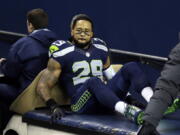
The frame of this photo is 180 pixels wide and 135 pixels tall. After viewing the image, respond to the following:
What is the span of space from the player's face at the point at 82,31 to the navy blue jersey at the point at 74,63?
63mm

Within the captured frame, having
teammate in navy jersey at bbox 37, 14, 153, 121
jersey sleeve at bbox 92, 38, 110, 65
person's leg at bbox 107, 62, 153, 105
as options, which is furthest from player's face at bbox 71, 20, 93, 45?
person's leg at bbox 107, 62, 153, 105

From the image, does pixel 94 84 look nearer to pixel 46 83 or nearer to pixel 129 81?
pixel 129 81

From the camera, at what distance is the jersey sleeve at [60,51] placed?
3.72 metres

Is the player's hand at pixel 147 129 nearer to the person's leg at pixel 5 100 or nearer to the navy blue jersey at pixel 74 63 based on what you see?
the navy blue jersey at pixel 74 63

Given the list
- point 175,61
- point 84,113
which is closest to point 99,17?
point 84,113

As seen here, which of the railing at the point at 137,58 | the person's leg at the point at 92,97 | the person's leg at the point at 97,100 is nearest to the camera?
the person's leg at the point at 97,100

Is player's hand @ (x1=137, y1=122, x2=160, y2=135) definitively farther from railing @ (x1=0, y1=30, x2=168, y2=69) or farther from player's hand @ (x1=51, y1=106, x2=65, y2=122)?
railing @ (x1=0, y1=30, x2=168, y2=69)

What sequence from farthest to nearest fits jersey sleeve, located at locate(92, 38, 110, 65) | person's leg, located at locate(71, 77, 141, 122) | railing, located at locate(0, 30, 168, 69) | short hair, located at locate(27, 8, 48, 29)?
railing, located at locate(0, 30, 168, 69), short hair, located at locate(27, 8, 48, 29), jersey sleeve, located at locate(92, 38, 110, 65), person's leg, located at locate(71, 77, 141, 122)

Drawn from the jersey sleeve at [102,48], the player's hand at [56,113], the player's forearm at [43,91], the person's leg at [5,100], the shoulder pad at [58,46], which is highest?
the shoulder pad at [58,46]

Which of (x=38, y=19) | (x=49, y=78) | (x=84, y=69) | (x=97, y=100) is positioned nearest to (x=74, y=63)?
(x=84, y=69)

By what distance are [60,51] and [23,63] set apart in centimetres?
44

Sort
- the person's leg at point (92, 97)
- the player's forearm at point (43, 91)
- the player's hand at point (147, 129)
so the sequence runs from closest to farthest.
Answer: the player's hand at point (147, 129) < the person's leg at point (92, 97) < the player's forearm at point (43, 91)

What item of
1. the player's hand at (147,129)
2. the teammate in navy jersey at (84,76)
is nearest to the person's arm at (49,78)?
the teammate in navy jersey at (84,76)

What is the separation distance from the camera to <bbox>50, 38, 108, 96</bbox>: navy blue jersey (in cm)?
373
